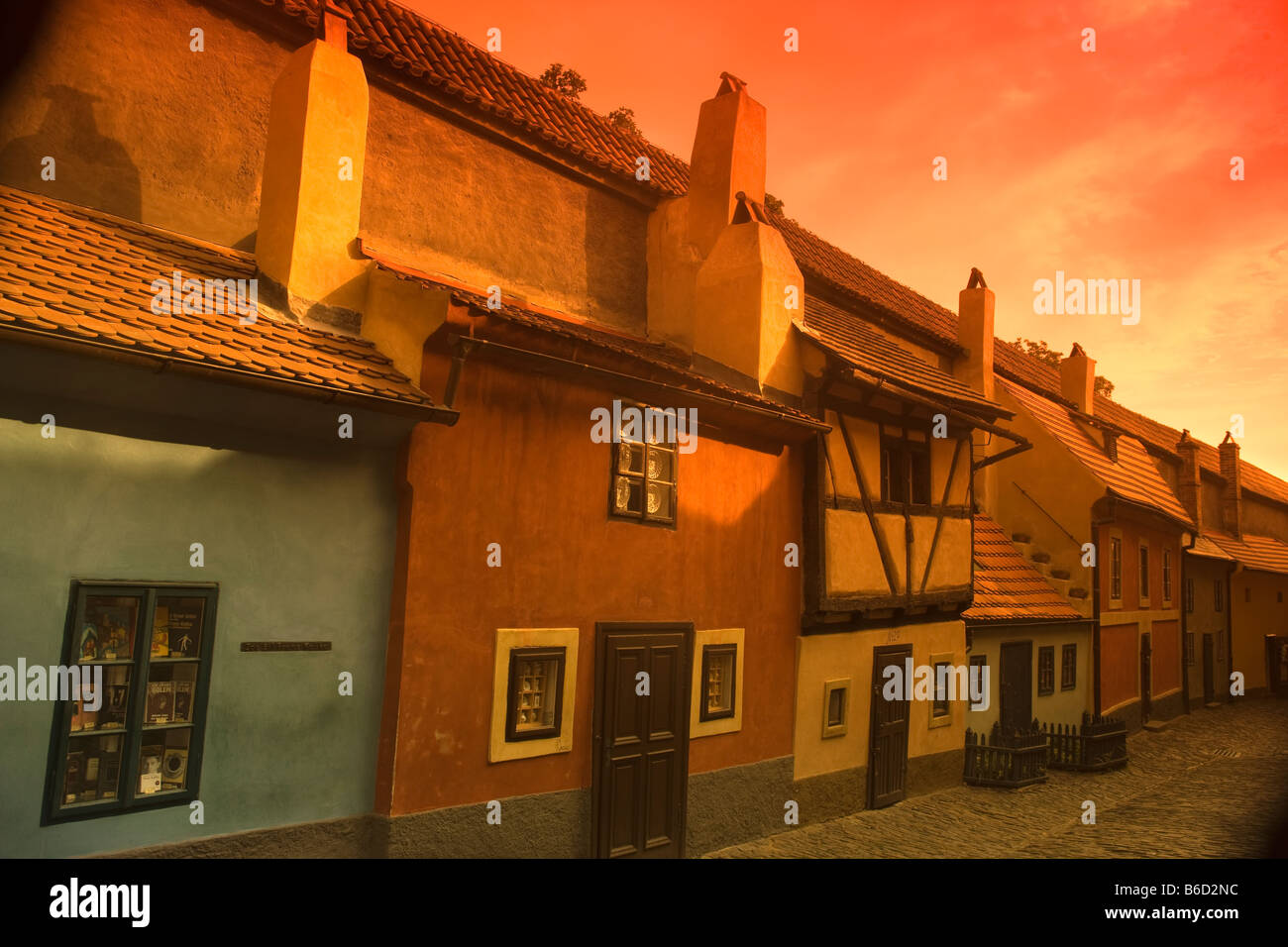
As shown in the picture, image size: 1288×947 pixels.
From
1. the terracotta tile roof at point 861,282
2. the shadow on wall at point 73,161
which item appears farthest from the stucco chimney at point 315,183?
the terracotta tile roof at point 861,282

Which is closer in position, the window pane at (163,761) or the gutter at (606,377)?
the window pane at (163,761)

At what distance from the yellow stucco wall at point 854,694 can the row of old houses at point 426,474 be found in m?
0.08

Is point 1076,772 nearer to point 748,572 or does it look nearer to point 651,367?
point 748,572

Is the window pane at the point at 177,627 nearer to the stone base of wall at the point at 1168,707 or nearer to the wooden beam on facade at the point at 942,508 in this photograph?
the wooden beam on facade at the point at 942,508

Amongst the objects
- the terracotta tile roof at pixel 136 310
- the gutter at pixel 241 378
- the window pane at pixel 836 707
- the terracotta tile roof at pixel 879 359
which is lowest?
the window pane at pixel 836 707

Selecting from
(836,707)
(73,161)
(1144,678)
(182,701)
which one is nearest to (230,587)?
(182,701)

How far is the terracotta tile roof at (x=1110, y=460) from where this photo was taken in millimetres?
22752

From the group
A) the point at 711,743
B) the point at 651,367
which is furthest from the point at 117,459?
the point at 711,743

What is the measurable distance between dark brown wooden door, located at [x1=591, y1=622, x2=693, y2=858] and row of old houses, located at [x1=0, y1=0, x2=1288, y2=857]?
0.05m

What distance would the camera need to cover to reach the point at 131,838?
22.1 feet

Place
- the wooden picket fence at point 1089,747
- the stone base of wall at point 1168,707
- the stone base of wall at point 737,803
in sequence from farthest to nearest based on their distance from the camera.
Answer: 1. the stone base of wall at point 1168,707
2. the wooden picket fence at point 1089,747
3. the stone base of wall at point 737,803

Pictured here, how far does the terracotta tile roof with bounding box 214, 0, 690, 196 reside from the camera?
11.2 m

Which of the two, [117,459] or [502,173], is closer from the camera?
[117,459]

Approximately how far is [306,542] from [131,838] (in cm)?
238
